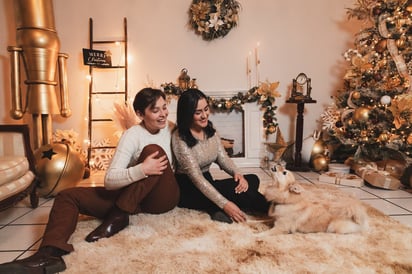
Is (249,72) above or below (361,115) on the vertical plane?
above

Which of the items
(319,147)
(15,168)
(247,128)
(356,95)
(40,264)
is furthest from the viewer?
(247,128)

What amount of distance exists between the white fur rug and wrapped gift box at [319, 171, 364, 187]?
Result: 0.83 metres

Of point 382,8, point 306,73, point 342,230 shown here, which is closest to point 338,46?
point 306,73

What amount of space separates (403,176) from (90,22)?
337cm

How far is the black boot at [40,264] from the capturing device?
1.05 meters

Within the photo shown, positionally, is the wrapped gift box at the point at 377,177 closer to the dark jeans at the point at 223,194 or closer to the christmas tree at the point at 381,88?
the christmas tree at the point at 381,88

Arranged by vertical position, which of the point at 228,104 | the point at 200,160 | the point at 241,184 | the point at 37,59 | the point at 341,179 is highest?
the point at 37,59

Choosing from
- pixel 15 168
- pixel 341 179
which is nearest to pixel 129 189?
pixel 15 168

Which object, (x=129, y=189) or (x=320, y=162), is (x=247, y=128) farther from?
(x=129, y=189)

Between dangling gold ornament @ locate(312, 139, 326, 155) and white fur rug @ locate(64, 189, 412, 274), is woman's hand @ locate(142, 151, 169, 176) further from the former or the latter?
dangling gold ornament @ locate(312, 139, 326, 155)

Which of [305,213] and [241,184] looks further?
[241,184]

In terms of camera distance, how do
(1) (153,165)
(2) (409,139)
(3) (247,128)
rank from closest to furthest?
(1) (153,165) → (2) (409,139) → (3) (247,128)

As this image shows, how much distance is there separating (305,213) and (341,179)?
3.96 feet

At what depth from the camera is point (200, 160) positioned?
165cm
